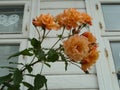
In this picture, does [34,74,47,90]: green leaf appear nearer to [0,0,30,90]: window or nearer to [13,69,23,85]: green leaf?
[13,69,23,85]: green leaf

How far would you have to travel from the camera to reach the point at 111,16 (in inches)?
87.7

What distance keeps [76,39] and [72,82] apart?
760 millimetres

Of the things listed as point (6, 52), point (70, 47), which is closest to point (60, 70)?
point (6, 52)

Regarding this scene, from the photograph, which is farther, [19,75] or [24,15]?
[24,15]

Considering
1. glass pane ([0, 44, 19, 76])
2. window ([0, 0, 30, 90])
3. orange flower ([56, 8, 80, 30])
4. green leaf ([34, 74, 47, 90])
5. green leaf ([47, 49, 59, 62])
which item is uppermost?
window ([0, 0, 30, 90])

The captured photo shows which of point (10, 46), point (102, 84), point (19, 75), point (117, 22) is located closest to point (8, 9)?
point (10, 46)

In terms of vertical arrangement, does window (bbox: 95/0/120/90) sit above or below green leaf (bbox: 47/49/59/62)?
Answer: above

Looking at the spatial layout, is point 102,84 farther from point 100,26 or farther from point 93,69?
point 100,26

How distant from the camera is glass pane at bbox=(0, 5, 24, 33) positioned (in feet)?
6.90

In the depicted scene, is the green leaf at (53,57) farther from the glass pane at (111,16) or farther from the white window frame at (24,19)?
the glass pane at (111,16)

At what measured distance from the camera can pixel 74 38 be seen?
954 mm

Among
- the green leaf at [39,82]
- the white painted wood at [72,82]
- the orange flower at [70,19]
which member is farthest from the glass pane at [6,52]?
the orange flower at [70,19]

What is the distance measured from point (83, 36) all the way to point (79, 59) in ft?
0.40

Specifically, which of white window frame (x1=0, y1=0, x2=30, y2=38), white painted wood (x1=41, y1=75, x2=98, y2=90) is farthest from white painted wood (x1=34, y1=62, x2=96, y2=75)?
white window frame (x1=0, y1=0, x2=30, y2=38)
